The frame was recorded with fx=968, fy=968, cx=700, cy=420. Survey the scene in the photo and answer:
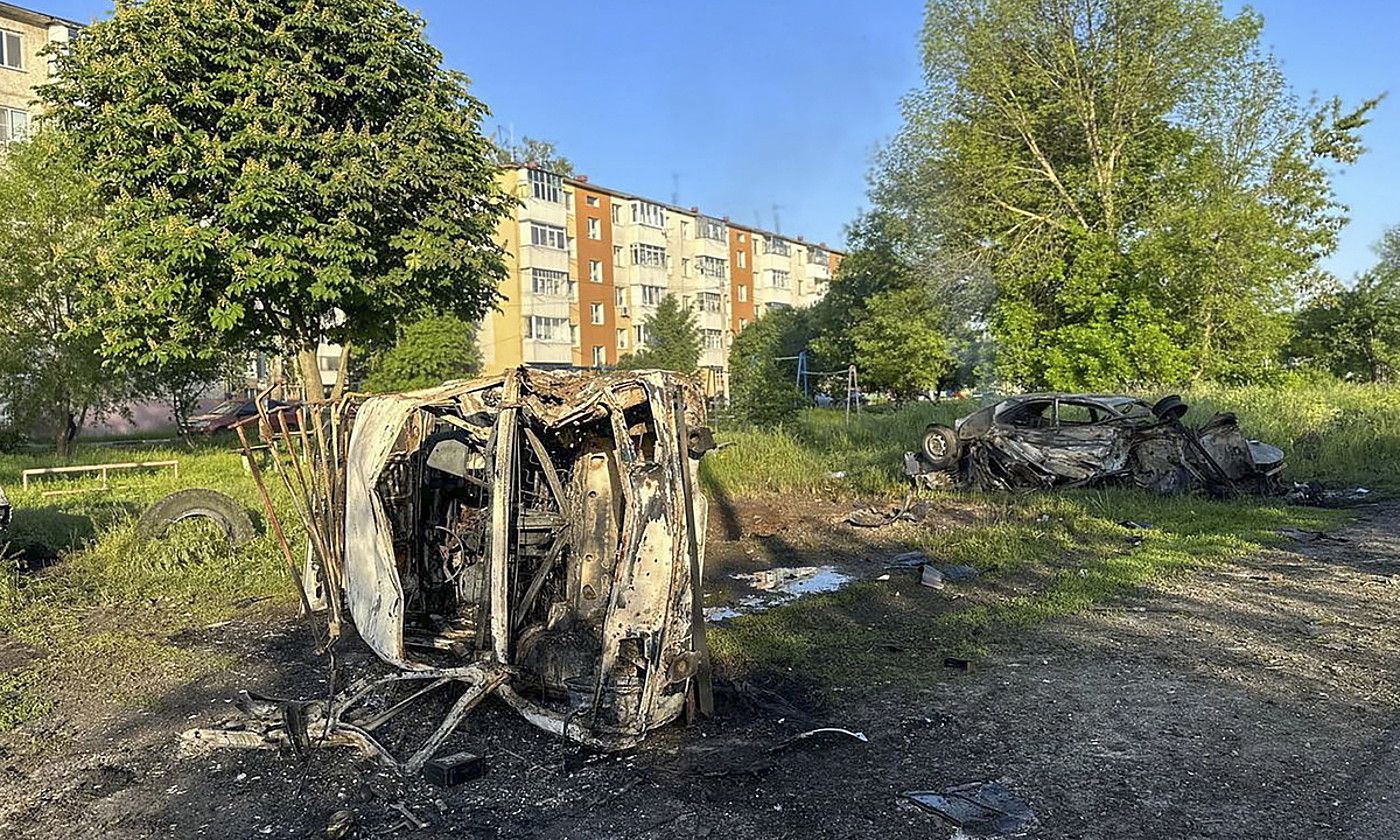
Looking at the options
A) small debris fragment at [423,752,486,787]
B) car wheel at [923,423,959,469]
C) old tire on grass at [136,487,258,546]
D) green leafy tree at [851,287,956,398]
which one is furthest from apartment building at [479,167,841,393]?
small debris fragment at [423,752,486,787]

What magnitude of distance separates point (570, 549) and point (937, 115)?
25937 mm

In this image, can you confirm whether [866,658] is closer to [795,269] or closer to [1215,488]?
[1215,488]

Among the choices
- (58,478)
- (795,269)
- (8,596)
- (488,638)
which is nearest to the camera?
(488,638)

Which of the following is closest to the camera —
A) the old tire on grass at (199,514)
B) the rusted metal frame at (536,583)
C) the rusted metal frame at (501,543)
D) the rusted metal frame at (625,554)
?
the rusted metal frame at (625,554)

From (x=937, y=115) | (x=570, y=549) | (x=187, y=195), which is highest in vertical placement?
(x=937, y=115)

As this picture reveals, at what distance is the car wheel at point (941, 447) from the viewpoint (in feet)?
46.2

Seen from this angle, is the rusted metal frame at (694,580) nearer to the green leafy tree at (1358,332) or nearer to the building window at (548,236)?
the green leafy tree at (1358,332)

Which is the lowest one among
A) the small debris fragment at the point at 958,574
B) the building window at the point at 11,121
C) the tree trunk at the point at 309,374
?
the small debris fragment at the point at 958,574

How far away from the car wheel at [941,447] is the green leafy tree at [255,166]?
7873mm

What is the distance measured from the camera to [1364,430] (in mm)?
16156

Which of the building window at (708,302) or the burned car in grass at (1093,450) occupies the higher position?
the building window at (708,302)

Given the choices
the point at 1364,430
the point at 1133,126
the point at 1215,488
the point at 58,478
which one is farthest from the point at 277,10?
the point at 1133,126

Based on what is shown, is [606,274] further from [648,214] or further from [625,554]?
[625,554]

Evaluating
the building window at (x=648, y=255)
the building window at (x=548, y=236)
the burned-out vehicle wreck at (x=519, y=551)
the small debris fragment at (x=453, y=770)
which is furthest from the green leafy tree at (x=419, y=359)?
the small debris fragment at (x=453, y=770)
